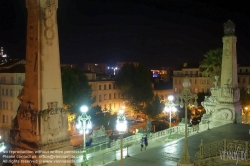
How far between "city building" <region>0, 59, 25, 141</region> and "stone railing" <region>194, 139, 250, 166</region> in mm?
35566

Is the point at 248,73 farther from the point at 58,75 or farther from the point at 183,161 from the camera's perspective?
the point at 58,75

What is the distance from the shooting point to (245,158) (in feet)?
Result: 55.5

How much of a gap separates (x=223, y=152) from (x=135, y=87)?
139 feet

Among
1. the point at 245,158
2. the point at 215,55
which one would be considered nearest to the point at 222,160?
the point at 245,158

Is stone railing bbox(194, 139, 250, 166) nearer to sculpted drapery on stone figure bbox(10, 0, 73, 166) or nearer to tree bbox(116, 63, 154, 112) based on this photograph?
sculpted drapery on stone figure bbox(10, 0, 73, 166)

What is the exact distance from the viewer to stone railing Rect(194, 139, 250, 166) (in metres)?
16.8

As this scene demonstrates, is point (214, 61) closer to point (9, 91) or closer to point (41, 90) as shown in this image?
point (9, 91)

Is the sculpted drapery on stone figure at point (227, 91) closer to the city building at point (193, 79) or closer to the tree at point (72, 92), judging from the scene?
the tree at point (72, 92)

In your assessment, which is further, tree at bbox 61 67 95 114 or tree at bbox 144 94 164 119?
tree at bbox 144 94 164 119

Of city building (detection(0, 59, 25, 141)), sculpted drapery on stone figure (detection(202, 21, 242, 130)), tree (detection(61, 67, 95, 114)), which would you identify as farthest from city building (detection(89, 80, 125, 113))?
sculpted drapery on stone figure (detection(202, 21, 242, 130))

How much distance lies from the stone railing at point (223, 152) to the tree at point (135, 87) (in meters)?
40.6

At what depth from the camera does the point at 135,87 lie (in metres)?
59.4

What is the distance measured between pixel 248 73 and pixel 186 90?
54.0 m

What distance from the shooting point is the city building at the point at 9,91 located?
4669 centimetres
